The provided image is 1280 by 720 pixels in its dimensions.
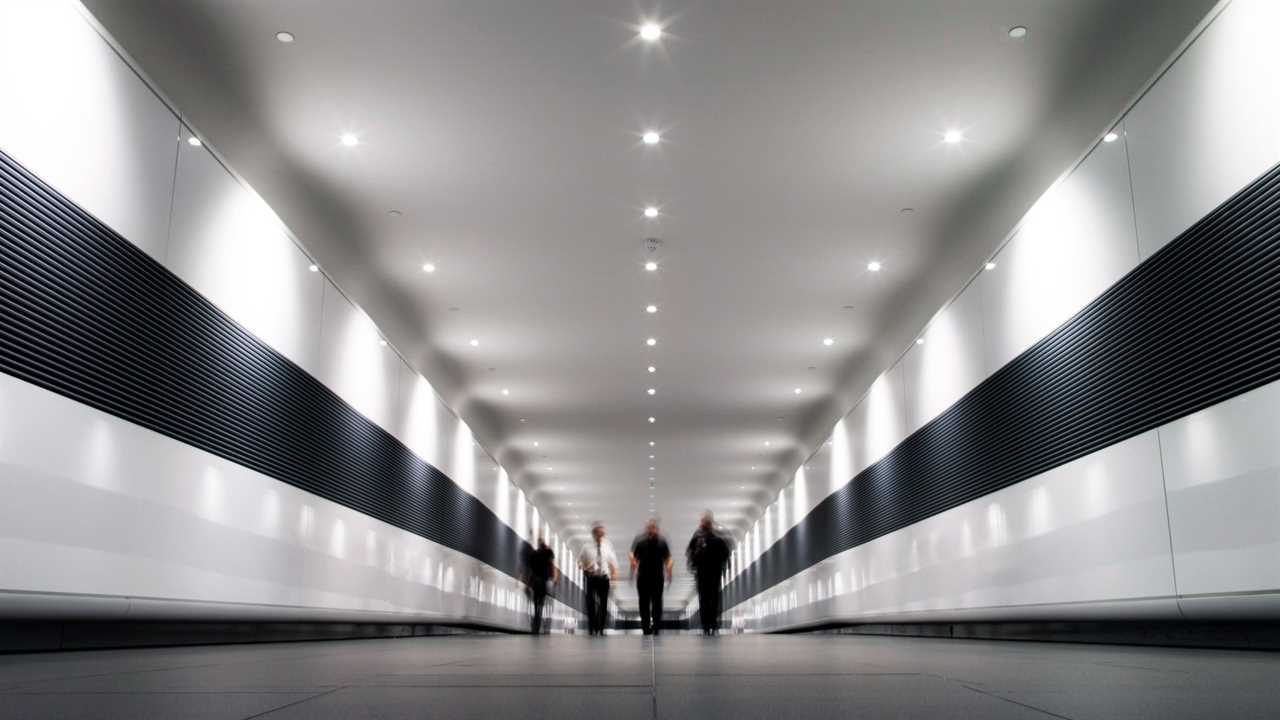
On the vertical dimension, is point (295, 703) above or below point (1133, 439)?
below

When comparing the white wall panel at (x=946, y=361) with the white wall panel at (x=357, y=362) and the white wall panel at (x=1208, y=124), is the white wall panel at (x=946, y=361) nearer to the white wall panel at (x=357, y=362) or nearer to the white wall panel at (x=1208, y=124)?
the white wall panel at (x=1208, y=124)

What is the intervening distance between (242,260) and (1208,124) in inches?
261

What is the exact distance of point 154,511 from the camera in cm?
583

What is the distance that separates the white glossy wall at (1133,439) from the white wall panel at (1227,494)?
0.01 metres

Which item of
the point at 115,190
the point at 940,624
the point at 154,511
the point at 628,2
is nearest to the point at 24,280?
the point at 115,190

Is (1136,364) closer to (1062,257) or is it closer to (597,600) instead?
(1062,257)

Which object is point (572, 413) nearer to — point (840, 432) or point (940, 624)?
point (840, 432)

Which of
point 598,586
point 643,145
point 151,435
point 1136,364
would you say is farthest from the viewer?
point 598,586

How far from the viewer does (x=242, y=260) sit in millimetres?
7258

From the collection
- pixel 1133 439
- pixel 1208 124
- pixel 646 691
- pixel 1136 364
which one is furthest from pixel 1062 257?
pixel 646 691

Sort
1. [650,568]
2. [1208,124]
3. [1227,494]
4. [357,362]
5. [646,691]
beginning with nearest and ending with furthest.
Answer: [646,691]
[1227,494]
[1208,124]
[357,362]
[650,568]

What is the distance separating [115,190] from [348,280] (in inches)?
188

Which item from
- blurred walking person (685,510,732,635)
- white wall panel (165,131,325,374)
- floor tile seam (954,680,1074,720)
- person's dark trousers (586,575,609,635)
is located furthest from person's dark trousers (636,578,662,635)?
floor tile seam (954,680,1074,720)

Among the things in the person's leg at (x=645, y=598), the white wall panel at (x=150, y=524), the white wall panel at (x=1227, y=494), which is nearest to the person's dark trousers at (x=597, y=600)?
the person's leg at (x=645, y=598)
